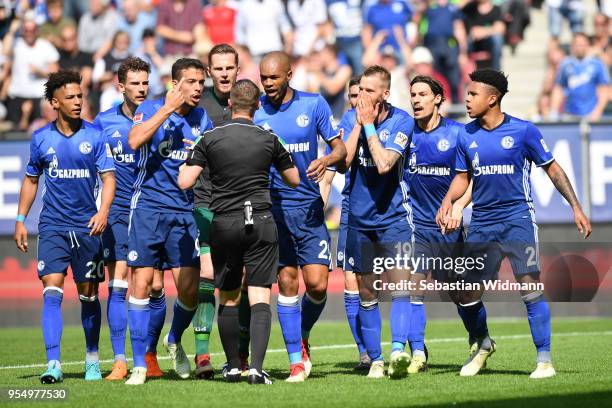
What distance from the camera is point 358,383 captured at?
34.7 ft

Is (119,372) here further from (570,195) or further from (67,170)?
(570,195)

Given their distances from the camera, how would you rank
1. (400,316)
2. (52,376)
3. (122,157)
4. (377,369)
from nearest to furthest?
(52,376), (400,316), (377,369), (122,157)

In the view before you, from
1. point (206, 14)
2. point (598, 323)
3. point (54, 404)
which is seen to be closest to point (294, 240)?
point (54, 404)

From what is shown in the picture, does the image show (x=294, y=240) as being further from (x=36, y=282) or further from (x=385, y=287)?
(x=36, y=282)

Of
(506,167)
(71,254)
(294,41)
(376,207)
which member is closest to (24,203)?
(71,254)

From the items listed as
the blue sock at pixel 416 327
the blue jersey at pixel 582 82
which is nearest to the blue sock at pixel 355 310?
the blue sock at pixel 416 327

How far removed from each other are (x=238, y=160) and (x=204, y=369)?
2267 mm

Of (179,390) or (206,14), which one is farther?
(206,14)

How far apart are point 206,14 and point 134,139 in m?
13.2

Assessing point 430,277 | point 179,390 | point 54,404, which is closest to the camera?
point 54,404

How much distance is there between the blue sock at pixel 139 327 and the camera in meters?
10.7

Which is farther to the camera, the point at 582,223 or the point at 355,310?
the point at 355,310

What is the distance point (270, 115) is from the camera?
1104cm

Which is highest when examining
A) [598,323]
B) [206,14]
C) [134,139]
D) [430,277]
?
[206,14]
